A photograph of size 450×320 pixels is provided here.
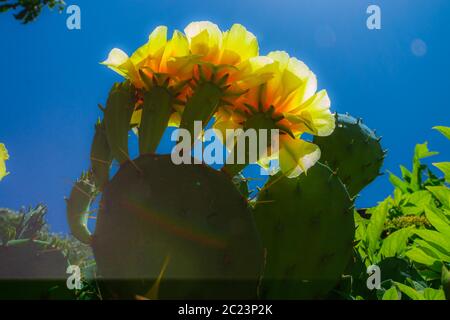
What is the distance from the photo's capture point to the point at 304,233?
78 cm

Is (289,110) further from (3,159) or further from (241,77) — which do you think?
(3,159)

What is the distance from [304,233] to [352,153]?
473 millimetres

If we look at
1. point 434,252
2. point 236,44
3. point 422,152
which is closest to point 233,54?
point 236,44

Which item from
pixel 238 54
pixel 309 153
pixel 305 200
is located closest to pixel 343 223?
pixel 305 200

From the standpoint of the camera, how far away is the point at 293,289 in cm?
76

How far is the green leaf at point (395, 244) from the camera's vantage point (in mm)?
1089

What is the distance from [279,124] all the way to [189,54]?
0.47 feet

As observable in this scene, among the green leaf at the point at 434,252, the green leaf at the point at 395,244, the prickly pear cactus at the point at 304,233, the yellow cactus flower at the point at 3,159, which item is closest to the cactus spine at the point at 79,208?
the yellow cactus flower at the point at 3,159

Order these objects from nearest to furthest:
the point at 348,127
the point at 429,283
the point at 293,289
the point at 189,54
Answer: the point at 189,54 < the point at 293,289 < the point at 429,283 < the point at 348,127

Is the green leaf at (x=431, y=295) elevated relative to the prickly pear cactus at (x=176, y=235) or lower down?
lower down

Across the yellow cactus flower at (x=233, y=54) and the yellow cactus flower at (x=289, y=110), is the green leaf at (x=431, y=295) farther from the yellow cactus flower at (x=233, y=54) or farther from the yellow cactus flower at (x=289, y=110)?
the yellow cactus flower at (x=233, y=54)

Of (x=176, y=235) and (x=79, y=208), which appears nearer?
(x=176, y=235)

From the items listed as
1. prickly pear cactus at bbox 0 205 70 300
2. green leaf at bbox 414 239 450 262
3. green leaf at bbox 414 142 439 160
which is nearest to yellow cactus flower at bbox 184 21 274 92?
prickly pear cactus at bbox 0 205 70 300
